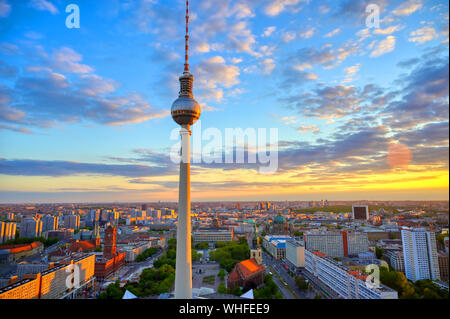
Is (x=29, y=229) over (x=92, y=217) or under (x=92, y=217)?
under

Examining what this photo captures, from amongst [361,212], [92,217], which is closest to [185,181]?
[92,217]

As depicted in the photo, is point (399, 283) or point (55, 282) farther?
point (55, 282)

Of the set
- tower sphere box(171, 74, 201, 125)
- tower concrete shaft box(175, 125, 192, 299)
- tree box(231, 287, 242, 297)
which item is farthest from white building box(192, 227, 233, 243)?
tower sphere box(171, 74, 201, 125)

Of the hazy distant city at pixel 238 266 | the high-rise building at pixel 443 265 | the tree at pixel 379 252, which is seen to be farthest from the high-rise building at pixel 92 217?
the high-rise building at pixel 443 265

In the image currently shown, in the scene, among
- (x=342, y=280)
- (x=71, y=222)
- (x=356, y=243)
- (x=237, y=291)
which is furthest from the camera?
(x=71, y=222)

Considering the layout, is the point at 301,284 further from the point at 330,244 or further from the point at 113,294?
the point at 330,244
